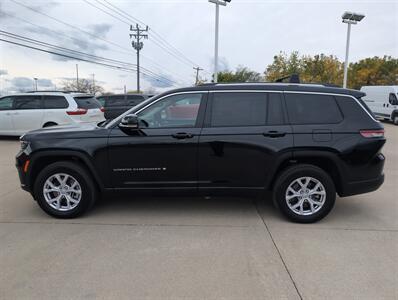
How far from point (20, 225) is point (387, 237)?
449cm

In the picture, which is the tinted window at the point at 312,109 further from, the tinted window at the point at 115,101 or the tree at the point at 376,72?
the tree at the point at 376,72

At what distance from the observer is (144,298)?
272cm

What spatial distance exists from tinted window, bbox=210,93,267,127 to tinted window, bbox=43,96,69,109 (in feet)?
25.9

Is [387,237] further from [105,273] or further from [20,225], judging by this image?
[20,225]

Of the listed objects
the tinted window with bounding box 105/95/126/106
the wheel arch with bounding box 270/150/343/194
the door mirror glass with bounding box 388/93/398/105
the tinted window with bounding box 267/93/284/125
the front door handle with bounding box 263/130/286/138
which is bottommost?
the wheel arch with bounding box 270/150/343/194

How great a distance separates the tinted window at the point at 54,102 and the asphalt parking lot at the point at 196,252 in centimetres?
629

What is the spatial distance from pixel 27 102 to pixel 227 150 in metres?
9.44

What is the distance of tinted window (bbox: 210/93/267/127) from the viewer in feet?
14.0

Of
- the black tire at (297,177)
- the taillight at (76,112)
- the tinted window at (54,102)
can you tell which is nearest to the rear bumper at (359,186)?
the black tire at (297,177)

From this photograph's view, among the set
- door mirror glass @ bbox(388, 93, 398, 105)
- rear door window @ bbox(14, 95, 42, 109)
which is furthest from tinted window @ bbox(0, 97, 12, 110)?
door mirror glass @ bbox(388, 93, 398, 105)

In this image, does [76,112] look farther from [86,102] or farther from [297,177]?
Answer: [297,177]

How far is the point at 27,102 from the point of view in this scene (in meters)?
11.2

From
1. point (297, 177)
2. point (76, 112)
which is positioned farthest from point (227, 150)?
point (76, 112)

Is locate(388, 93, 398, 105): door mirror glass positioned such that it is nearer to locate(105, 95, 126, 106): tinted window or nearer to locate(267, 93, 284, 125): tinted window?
locate(105, 95, 126, 106): tinted window
